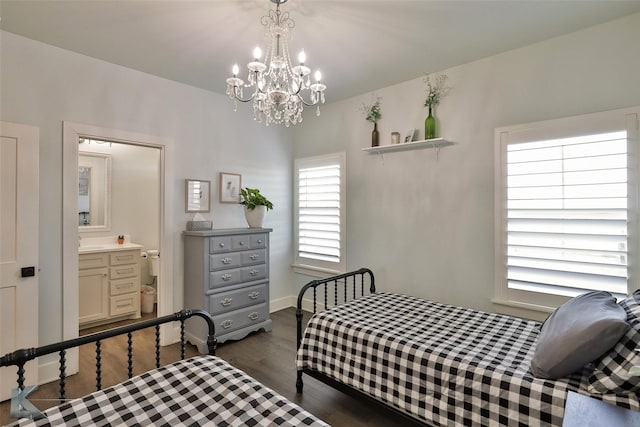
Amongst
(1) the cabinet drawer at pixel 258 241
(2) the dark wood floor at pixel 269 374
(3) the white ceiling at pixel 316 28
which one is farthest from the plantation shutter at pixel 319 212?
(3) the white ceiling at pixel 316 28

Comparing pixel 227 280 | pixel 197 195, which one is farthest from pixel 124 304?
pixel 197 195

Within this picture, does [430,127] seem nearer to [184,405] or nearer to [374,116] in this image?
[374,116]

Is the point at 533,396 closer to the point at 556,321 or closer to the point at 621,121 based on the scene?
the point at 556,321

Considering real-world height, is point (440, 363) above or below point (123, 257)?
below

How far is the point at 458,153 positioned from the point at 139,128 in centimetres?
320

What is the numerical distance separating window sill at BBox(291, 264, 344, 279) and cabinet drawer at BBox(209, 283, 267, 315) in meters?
0.82

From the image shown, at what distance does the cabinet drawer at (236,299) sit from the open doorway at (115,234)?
78 cm

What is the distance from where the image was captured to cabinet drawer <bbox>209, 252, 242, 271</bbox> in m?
3.39

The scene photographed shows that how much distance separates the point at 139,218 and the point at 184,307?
6.53 feet

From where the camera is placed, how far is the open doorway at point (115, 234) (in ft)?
13.0

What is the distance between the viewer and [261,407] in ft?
4.44

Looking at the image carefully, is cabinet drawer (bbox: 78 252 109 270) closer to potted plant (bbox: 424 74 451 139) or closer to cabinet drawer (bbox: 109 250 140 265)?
cabinet drawer (bbox: 109 250 140 265)

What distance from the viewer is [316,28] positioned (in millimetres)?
2514

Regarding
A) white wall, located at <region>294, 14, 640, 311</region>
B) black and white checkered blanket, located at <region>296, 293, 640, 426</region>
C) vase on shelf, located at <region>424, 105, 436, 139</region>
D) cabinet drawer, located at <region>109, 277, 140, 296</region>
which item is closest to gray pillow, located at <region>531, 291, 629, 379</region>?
black and white checkered blanket, located at <region>296, 293, 640, 426</region>
